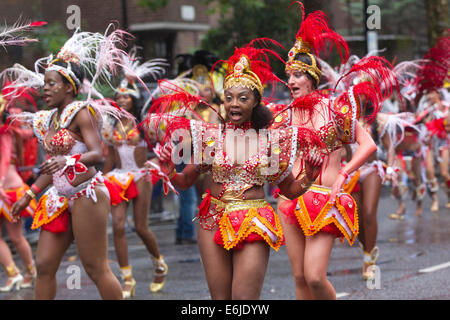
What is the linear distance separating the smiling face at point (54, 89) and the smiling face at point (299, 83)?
5.66ft

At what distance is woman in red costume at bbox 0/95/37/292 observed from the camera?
8.07 meters

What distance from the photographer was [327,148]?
5.47 metres

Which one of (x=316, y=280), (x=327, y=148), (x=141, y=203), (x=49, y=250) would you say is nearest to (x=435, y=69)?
(x=141, y=203)

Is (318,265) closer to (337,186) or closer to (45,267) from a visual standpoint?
(337,186)

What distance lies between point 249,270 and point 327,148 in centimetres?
125

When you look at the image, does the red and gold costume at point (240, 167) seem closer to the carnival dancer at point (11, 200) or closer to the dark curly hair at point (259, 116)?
the dark curly hair at point (259, 116)

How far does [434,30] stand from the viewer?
52.3 feet

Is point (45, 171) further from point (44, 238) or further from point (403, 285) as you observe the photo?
point (403, 285)

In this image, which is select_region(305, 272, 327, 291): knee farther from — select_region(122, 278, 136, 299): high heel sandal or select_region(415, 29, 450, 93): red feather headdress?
select_region(415, 29, 450, 93): red feather headdress

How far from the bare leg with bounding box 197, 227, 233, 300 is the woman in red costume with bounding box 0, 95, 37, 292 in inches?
150

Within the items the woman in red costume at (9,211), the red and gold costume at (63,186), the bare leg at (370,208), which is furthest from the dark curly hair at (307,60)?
the woman in red costume at (9,211)
